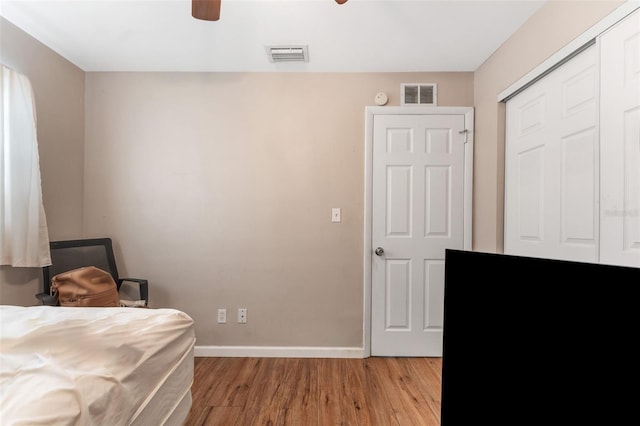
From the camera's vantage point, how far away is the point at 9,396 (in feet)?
2.37

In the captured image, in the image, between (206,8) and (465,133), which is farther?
(465,133)

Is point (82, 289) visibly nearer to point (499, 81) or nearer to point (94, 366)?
point (94, 366)

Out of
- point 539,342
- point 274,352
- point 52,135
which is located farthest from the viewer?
point 274,352

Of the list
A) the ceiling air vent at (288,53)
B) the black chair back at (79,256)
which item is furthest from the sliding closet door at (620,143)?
the black chair back at (79,256)

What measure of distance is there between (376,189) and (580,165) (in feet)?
4.49

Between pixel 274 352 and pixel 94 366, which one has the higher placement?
pixel 94 366

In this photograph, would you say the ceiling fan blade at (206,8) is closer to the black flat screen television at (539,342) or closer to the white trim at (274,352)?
the black flat screen television at (539,342)

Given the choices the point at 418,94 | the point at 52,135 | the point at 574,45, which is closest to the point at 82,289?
the point at 52,135

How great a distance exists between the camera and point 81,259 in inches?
90.3

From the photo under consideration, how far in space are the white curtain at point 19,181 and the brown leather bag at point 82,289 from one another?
208 mm

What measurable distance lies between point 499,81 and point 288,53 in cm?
167

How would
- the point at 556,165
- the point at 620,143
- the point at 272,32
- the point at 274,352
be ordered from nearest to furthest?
the point at 620,143
the point at 556,165
the point at 272,32
the point at 274,352

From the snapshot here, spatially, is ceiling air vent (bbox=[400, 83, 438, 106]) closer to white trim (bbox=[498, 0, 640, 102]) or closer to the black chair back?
white trim (bbox=[498, 0, 640, 102])

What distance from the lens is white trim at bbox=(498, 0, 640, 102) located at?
49.9 inches
